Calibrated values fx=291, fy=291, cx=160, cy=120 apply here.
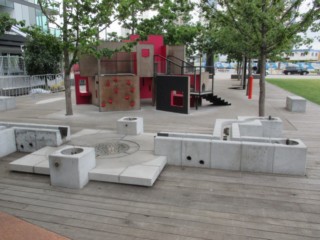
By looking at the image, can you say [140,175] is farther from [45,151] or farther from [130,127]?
[130,127]

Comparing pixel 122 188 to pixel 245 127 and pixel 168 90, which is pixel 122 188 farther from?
pixel 168 90

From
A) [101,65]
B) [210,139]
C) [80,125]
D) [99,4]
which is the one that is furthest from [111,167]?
[101,65]

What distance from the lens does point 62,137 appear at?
7.33 metres

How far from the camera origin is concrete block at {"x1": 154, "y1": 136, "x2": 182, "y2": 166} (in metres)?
6.05

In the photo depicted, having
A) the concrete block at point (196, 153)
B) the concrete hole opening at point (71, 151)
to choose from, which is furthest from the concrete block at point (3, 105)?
the concrete block at point (196, 153)

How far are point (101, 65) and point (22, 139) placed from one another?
22.4 feet

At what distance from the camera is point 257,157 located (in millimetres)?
5652

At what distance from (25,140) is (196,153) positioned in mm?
4122

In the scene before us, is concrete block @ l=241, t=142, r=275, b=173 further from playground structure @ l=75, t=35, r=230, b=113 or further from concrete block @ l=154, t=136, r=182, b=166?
playground structure @ l=75, t=35, r=230, b=113

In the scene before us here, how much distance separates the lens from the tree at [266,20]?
8.77 metres

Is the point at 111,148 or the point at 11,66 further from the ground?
the point at 11,66

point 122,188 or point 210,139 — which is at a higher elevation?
point 210,139

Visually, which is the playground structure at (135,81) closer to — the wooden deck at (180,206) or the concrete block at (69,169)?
the wooden deck at (180,206)

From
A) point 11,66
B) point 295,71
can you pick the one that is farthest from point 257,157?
point 295,71
